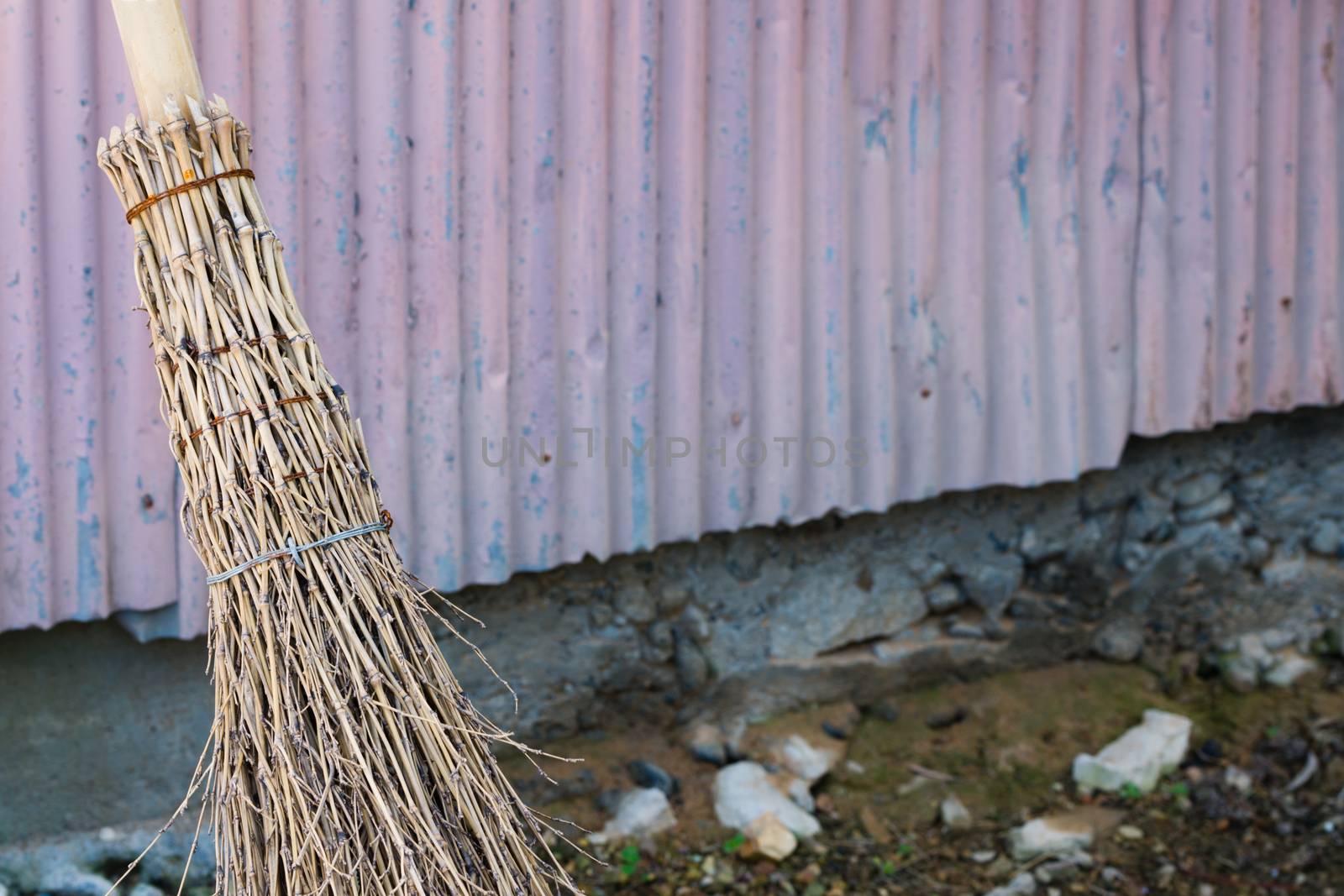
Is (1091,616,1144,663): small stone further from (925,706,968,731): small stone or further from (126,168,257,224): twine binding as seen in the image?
(126,168,257,224): twine binding

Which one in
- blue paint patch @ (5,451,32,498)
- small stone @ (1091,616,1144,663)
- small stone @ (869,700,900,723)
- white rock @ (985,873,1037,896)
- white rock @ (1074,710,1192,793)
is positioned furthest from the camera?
small stone @ (1091,616,1144,663)

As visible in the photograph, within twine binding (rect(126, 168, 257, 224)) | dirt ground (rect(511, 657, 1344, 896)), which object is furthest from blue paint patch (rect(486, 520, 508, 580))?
twine binding (rect(126, 168, 257, 224))

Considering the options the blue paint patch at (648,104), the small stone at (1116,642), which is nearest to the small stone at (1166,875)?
the small stone at (1116,642)

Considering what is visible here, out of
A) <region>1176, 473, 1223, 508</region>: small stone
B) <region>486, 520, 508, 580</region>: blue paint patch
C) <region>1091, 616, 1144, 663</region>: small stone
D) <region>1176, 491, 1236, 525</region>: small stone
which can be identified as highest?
<region>486, 520, 508, 580</region>: blue paint patch

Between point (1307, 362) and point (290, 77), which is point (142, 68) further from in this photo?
point (1307, 362)

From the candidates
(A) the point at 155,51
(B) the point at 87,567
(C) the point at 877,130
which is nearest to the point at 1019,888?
(C) the point at 877,130

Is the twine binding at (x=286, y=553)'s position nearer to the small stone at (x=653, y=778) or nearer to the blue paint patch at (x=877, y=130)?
the small stone at (x=653, y=778)

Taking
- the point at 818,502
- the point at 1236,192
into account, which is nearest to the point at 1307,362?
the point at 1236,192

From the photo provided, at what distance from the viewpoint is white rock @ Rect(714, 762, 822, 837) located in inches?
117

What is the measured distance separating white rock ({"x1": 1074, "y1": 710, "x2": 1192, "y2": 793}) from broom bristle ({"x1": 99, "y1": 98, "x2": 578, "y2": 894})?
1867mm

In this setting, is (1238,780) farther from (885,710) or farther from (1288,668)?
(885,710)

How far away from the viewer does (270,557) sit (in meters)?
1.74

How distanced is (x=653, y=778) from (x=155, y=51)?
1.95m

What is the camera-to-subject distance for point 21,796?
2.64 m
